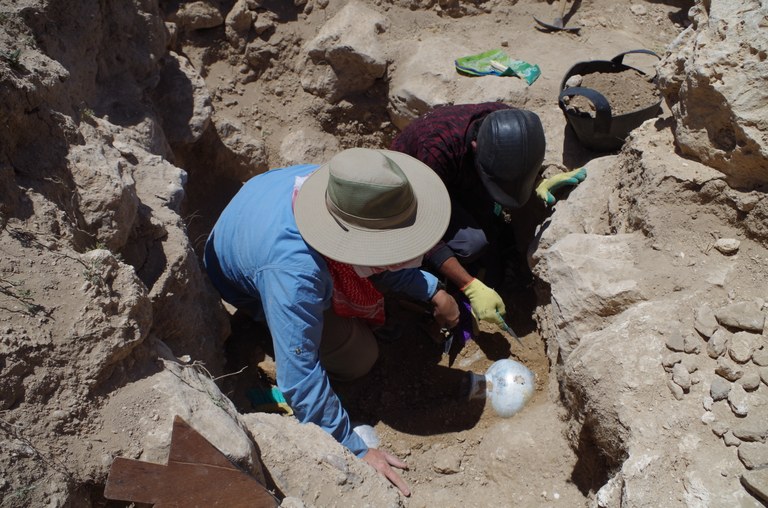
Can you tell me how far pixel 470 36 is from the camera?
4.59m

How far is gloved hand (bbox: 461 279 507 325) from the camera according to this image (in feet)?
10.0

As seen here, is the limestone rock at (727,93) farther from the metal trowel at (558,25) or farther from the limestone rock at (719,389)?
the metal trowel at (558,25)

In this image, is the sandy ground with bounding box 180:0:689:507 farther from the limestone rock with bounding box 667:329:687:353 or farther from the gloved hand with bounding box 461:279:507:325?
the limestone rock with bounding box 667:329:687:353

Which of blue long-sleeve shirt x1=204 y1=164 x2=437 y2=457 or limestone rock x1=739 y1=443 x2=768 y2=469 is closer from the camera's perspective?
limestone rock x1=739 y1=443 x2=768 y2=469

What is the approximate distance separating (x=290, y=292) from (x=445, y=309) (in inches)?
39.7

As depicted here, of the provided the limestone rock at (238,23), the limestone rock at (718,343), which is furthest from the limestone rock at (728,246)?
the limestone rock at (238,23)

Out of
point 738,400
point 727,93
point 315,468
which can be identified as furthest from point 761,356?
point 315,468

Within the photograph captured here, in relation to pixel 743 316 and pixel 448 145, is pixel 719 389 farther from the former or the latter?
pixel 448 145

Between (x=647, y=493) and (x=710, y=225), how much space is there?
1.14 meters

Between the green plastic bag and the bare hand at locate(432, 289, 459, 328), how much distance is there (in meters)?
1.79

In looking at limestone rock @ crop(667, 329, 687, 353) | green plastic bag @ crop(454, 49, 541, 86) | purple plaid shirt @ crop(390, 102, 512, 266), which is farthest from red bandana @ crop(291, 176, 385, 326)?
green plastic bag @ crop(454, 49, 541, 86)

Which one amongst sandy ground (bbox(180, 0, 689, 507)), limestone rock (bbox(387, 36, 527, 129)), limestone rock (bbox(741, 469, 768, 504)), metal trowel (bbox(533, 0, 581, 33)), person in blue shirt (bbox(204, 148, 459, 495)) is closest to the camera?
limestone rock (bbox(741, 469, 768, 504))

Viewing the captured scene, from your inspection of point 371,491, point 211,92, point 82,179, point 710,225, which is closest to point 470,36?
Result: point 211,92

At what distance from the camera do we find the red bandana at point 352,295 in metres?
2.63
